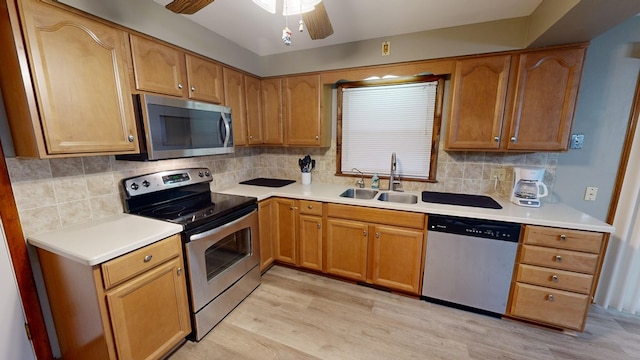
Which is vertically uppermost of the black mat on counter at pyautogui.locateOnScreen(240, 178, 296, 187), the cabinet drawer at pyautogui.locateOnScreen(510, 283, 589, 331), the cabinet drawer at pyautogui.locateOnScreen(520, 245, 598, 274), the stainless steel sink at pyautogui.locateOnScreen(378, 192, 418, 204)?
the black mat on counter at pyautogui.locateOnScreen(240, 178, 296, 187)

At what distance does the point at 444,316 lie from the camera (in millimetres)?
1904

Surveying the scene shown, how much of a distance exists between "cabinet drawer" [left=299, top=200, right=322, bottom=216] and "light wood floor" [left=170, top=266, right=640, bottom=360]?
766 mm

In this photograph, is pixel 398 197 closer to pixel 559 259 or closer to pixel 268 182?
pixel 559 259

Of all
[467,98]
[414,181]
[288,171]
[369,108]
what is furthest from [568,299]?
[288,171]

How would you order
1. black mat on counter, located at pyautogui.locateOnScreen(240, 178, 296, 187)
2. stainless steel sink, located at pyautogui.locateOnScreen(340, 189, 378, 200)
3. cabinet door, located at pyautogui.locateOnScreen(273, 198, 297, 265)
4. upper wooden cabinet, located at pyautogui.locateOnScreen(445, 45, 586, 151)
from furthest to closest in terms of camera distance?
black mat on counter, located at pyautogui.locateOnScreen(240, 178, 296, 187), stainless steel sink, located at pyautogui.locateOnScreen(340, 189, 378, 200), cabinet door, located at pyautogui.locateOnScreen(273, 198, 297, 265), upper wooden cabinet, located at pyautogui.locateOnScreen(445, 45, 586, 151)

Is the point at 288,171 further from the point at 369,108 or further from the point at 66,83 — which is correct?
the point at 66,83

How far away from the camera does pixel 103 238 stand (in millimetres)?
1293

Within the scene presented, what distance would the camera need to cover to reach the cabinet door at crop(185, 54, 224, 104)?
1.88 meters

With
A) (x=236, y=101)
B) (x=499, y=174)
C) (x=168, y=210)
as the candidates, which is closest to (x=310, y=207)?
(x=168, y=210)

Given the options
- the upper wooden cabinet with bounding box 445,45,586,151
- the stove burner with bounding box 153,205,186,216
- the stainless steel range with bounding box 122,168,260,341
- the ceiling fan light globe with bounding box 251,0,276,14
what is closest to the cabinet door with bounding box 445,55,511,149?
the upper wooden cabinet with bounding box 445,45,586,151

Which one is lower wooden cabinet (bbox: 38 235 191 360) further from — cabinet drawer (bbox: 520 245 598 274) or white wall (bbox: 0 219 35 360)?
cabinet drawer (bbox: 520 245 598 274)

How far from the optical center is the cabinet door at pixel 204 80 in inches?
73.9

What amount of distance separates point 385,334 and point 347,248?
74 centimetres

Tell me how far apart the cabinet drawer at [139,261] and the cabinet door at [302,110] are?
157cm
